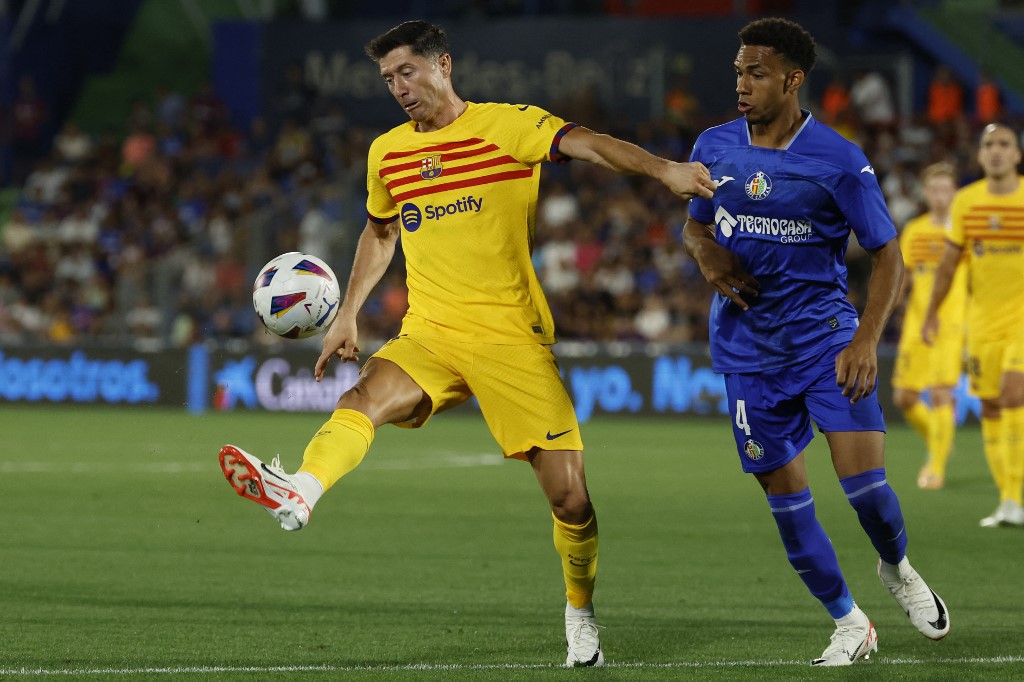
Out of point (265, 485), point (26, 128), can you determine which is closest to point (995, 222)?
point (265, 485)

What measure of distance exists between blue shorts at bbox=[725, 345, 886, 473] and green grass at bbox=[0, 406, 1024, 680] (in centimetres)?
77

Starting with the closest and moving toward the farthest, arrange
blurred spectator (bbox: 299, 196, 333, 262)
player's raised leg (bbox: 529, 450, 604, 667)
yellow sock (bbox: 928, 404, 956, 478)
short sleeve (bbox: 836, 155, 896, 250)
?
short sleeve (bbox: 836, 155, 896, 250)
player's raised leg (bbox: 529, 450, 604, 667)
yellow sock (bbox: 928, 404, 956, 478)
blurred spectator (bbox: 299, 196, 333, 262)

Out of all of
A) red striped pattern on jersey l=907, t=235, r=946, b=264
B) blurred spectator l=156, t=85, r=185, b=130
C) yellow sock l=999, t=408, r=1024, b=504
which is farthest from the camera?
blurred spectator l=156, t=85, r=185, b=130

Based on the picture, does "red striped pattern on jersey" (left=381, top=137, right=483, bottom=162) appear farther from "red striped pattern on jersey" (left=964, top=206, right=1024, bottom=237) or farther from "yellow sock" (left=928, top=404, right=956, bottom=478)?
"yellow sock" (left=928, top=404, right=956, bottom=478)

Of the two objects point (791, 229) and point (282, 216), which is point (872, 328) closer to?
point (791, 229)

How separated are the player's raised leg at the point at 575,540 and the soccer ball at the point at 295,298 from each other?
0.98 metres

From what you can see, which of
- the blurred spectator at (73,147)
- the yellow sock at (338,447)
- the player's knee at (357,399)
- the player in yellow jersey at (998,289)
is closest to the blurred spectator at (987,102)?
the player in yellow jersey at (998,289)

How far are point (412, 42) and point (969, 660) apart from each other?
9.95 ft

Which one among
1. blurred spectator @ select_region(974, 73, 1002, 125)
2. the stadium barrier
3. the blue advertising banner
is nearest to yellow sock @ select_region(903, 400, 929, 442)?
the stadium barrier

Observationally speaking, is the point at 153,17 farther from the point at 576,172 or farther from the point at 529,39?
the point at 576,172

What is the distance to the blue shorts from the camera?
600cm

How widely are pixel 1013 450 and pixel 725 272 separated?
5.30m

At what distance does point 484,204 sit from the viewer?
20.1ft

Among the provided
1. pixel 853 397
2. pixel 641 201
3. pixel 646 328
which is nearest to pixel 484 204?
pixel 853 397
